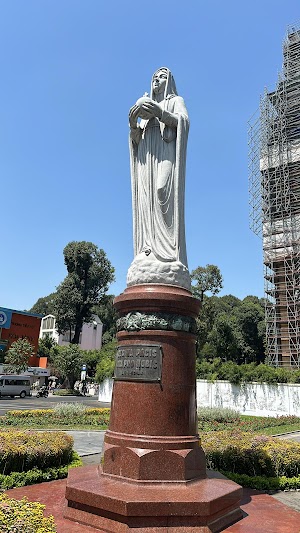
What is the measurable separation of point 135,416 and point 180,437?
59cm

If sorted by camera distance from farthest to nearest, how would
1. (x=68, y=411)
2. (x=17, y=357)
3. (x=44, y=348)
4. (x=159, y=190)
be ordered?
1. (x=44, y=348)
2. (x=17, y=357)
3. (x=68, y=411)
4. (x=159, y=190)

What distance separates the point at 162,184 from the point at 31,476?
15.9 feet

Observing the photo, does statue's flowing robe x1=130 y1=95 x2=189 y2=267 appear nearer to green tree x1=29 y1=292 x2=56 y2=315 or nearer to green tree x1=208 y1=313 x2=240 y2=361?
green tree x1=208 y1=313 x2=240 y2=361

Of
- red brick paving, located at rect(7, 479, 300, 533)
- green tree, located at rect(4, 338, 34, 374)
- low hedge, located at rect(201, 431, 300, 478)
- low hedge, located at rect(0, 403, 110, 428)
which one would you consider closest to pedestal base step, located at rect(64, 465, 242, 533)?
red brick paving, located at rect(7, 479, 300, 533)

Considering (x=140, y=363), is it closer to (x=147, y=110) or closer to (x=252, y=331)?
(x=147, y=110)

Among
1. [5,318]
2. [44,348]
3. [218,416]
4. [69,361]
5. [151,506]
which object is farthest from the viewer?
[44,348]

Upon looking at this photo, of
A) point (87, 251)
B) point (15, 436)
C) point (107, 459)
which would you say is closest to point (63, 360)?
point (87, 251)

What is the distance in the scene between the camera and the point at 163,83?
679cm

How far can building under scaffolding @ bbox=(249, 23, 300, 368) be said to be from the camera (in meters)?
30.3

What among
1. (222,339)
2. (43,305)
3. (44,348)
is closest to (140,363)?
(222,339)

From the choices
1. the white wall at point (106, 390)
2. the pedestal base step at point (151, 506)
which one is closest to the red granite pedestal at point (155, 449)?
the pedestal base step at point (151, 506)

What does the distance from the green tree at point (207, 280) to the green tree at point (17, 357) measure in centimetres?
1498

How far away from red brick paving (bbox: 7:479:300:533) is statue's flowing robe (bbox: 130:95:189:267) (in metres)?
3.30

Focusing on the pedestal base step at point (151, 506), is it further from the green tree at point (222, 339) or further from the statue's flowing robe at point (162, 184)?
the green tree at point (222, 339)
